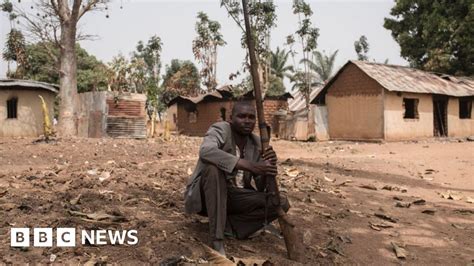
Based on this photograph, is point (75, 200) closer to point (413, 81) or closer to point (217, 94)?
point (413, 81)

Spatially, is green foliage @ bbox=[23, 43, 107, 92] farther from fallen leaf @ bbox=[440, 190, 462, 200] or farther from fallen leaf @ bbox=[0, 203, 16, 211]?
fallen leaf @ bbox=[0, 203, 16, 211]

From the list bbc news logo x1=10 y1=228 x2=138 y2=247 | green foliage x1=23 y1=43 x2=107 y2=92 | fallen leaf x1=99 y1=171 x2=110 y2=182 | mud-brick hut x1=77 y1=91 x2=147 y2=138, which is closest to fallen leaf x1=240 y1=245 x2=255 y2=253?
bbc news logo x1=10 y1=228 x2=138 y2=247

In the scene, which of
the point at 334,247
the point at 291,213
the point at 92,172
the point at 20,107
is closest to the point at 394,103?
the point at 92,172

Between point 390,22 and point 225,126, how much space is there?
26.1 metres

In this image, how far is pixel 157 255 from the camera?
122 inches

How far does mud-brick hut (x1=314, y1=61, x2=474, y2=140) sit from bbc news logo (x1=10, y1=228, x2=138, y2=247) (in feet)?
51.9

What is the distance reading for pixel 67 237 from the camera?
10.5 feet

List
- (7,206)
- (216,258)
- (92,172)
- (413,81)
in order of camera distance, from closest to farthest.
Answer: (216,258) → (7,206) → (92,172) → (413,81)

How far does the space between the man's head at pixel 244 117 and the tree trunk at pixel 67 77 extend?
1255cm

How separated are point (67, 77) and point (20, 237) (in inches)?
494

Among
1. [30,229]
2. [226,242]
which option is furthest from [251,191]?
[30,229]

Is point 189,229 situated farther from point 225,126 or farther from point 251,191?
point 225,126

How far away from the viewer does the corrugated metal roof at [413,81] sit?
18156 mm

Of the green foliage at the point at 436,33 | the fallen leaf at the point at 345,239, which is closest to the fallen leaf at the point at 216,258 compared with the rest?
the fallen leaf at the point at 345,239
